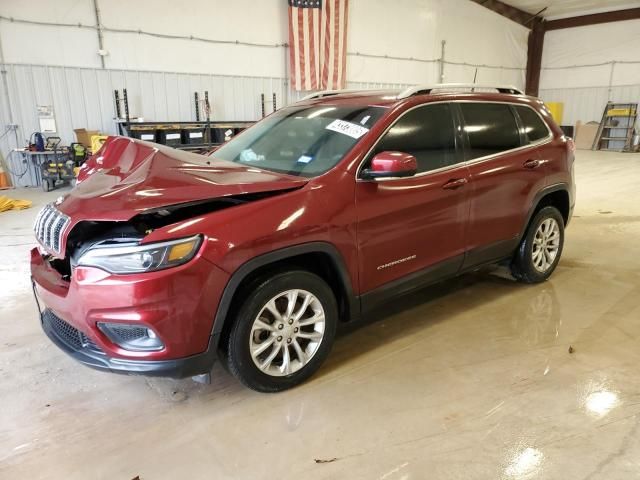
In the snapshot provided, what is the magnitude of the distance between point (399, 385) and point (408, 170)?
3.77ft

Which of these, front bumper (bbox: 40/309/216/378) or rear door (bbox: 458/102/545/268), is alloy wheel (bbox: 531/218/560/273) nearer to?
rear door (bbox: 458/102/545/268)

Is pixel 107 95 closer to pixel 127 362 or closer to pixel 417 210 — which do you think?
pixel 417 210

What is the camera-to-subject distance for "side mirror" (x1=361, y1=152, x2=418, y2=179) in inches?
101

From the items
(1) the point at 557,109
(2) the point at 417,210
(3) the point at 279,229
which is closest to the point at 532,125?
(2) the point at 417,210

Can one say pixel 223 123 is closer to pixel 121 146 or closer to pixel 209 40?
pixel 209 40

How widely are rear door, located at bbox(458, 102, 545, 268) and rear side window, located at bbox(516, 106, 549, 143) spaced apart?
0.05m

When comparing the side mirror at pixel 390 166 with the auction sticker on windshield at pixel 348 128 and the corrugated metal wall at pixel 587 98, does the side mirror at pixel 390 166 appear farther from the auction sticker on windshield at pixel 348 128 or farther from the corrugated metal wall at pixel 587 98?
the corrugated metal wall at pixel 587 98

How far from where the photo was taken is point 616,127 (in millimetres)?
17922

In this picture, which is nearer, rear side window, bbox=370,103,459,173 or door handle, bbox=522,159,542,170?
rear side window, bbox=370,103,459,173

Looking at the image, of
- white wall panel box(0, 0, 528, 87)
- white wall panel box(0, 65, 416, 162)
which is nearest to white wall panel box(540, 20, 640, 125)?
white wall panel box(0, 0, 528, 87)

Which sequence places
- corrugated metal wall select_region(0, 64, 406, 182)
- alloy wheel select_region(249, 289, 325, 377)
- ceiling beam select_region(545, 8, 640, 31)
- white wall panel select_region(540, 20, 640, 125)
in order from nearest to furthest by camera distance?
alloy wheel select_region(249, 289, 325, 377) → corrugated metal wall select_region(0, 64, 406, 182) → ceiling beam select_region(545, 8, 640, 31) → white wall panel select_region(540, 20, 640, 125)

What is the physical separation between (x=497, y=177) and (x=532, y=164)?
1.57ft

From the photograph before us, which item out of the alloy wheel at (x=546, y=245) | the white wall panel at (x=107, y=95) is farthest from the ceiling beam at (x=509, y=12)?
the alloy wheel at (x=546, y=245)

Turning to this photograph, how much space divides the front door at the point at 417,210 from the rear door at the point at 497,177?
13 centimetres
